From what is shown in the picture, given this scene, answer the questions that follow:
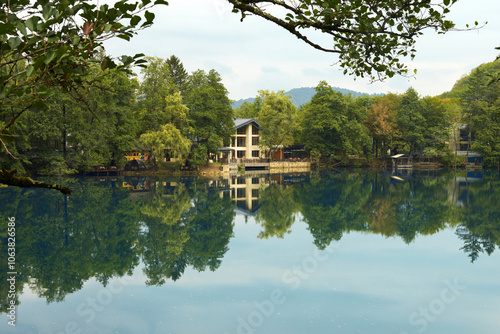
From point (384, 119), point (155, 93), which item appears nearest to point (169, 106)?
point (155, 93)

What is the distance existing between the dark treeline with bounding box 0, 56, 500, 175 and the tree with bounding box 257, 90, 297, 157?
0.46 feet

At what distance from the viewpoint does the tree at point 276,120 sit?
58094 mm

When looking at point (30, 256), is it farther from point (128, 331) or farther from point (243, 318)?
point (243, 318)

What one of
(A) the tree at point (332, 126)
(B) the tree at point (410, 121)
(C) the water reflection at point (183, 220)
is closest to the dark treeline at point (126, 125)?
(C) the water reflection at point (183, 220)

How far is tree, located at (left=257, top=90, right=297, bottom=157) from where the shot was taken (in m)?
58.1

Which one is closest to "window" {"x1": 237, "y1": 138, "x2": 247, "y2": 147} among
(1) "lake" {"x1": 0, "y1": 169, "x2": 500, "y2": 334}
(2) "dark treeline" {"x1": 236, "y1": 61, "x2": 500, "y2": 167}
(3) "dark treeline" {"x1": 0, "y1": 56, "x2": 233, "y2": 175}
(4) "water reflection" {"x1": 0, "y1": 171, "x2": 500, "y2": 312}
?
(2) "dark treeline" {"x1": 236, "y1": 61, "x2": 500, "y2": 167}

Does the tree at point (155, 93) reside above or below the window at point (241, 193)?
above

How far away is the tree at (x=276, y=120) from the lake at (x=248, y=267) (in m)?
31.7

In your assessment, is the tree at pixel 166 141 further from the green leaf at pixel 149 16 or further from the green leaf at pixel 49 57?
the green leaf at pixel 49 57

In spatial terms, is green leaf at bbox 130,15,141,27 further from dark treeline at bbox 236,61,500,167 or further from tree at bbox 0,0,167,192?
dark treeline at bbox 236,61,500,167

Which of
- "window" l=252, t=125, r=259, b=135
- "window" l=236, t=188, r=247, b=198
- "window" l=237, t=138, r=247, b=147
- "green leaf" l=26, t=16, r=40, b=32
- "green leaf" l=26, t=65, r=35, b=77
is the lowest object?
"window" l=236, t=188, r=247, b=198

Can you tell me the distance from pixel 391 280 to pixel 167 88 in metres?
37.5

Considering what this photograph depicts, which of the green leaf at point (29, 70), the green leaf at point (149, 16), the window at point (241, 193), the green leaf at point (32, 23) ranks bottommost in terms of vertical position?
the window at point (241, 193)

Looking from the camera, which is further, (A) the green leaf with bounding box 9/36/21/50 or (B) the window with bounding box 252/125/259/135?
(B) the window with bounding box 252/125/259/135
